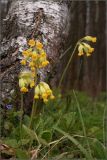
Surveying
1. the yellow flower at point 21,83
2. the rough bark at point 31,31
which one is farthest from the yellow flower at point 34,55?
the rough bark at point 31,31

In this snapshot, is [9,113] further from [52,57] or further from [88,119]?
[88,119]

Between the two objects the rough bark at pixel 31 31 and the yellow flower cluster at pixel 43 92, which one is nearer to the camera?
the yellow flower cluster at pixel 43 92

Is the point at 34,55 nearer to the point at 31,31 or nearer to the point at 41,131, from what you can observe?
the point at 41,131

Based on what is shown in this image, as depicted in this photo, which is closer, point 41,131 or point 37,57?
point 37,57

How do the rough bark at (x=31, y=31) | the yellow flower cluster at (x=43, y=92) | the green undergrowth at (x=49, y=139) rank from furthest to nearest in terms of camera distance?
the rough bark at (x=31, y=31)
the green undergrowth at (x=49, y=139)
the yellow flower cluster at (x=43, y=92)

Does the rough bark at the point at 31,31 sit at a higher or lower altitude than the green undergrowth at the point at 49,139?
higher

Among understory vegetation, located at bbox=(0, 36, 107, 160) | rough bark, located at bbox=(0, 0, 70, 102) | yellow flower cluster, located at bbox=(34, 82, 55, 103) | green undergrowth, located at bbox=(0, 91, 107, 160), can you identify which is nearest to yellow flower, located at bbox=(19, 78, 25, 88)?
understory vegetation, located at bbox=(0, 36, 107, 160)

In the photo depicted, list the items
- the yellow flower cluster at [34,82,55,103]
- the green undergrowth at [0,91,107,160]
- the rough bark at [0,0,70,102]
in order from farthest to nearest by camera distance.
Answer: the rough bark at [0,0,70,102] < the green undergrowth at [0,91,107,160] < the yellow flower cluster at [34,82,55,103]

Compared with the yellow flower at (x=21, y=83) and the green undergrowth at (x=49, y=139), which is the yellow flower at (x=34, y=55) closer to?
the yellow flower at (x=21, y=83)

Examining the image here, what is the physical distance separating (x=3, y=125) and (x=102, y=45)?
29.6ft

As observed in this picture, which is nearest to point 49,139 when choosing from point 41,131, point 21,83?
point 41,131

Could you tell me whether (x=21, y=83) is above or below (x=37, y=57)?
below

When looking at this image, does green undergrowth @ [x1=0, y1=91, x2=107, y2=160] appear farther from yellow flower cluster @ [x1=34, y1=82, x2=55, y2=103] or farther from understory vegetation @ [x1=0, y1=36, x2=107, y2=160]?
yellow flower cluster @ [x1=34, y1=82, x2=55, y2=103]

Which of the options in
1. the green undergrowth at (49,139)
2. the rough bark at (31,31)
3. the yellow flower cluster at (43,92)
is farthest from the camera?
the rough bark at (31,31)
